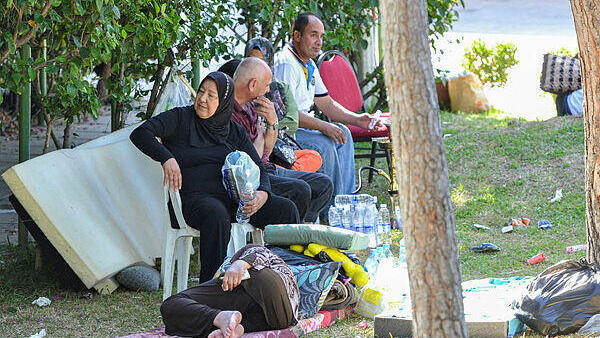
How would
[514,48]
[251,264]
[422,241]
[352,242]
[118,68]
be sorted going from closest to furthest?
[422,241] < [251,264] < [352,242] < [118,68] < [514,48]

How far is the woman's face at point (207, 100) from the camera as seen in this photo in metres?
4.64

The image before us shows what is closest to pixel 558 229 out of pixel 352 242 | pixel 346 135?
pixel 346 135

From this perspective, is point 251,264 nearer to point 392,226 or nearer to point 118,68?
point 118,68

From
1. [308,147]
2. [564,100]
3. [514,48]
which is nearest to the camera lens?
[308,147]

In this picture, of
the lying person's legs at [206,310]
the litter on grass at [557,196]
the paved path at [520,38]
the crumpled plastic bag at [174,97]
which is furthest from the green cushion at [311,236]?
the paved path at [520,38]

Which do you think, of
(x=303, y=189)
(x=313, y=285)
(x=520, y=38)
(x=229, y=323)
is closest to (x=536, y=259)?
(x=303, y=189)

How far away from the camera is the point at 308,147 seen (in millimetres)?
6234

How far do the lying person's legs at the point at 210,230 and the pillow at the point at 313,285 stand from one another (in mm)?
476

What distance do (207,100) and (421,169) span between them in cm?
231

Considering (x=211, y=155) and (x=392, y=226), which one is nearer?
(x=211, y=155)

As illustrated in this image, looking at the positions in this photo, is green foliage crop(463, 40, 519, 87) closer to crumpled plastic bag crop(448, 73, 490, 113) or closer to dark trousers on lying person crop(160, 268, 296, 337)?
crumpled plastic bag crop(448, 73, 490, 113)

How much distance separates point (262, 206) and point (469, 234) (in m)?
2.10

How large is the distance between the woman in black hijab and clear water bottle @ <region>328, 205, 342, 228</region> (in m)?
1.00

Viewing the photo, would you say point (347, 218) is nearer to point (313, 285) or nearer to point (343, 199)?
point (343, 199)
